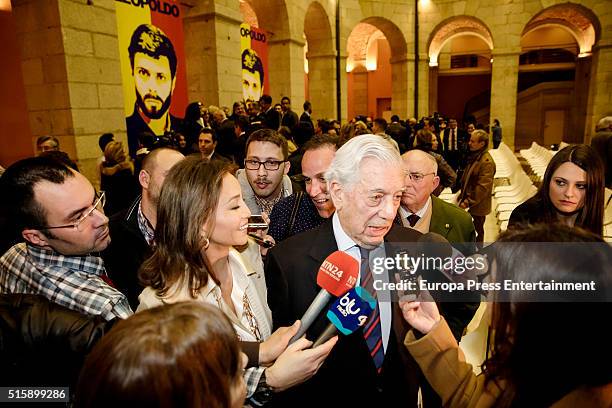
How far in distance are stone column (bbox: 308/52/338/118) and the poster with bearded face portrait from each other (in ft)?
23.2

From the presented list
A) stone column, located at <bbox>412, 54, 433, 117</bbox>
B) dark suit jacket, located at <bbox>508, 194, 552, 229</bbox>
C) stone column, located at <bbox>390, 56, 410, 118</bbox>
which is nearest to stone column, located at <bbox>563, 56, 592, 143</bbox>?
stone column, located at <bbox>412, 54, 433, 117</bbox>

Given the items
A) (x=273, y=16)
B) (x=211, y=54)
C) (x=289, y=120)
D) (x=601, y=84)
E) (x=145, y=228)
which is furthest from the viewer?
(x=601, y=84)

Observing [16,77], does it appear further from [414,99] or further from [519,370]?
[414,99]

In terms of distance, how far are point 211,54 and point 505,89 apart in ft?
41.2

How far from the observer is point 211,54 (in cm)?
781

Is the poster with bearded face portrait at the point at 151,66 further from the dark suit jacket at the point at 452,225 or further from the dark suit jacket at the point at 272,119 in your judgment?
the dark suit jacket at the point at 452,225

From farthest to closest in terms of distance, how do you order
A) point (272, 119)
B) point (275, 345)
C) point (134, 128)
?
1. point (134, 128)
2. point (272, 119)
3. point (275, 345)

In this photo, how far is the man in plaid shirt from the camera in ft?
4.44

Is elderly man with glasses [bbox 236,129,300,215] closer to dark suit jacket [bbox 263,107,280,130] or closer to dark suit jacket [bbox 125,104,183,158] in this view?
dark suit jacket [bbox 263,107,280,130]

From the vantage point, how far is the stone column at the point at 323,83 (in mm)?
13648

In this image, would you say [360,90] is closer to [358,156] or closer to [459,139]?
[459,139]

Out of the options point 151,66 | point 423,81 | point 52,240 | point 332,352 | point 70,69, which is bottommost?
point 332,352

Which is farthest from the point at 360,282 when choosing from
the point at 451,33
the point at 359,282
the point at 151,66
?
the point at 451,33

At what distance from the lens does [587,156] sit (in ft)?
7.97
